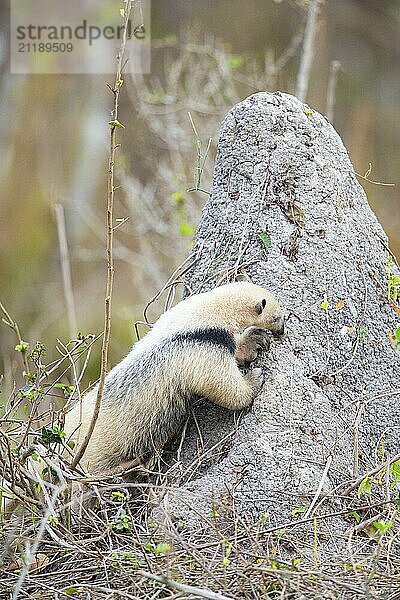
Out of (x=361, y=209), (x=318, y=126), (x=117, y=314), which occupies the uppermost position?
(x=318, y=126)

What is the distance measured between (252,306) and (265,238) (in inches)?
18.7

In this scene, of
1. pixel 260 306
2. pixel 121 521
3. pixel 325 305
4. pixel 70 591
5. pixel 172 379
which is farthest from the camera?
pixel 325 305

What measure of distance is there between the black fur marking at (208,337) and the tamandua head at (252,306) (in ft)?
0.33

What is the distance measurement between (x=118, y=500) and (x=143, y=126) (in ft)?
28.5

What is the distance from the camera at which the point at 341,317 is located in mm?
4227

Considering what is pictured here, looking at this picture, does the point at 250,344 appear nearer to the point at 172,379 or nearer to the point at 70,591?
the point at 172,379

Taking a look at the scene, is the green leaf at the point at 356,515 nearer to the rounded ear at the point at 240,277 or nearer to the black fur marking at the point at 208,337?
the black fur marking at the point at 208,337

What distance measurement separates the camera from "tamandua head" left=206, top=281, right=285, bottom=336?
13.2 feet

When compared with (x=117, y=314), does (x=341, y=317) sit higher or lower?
higher

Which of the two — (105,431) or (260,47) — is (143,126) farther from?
(105,431)

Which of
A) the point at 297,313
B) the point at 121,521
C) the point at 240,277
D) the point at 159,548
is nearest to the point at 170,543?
the point at 159,548

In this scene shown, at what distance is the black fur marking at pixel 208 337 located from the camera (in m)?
3.93

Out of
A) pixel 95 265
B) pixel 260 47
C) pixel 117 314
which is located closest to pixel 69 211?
pixel 95 265

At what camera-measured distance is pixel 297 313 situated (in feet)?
13.8
